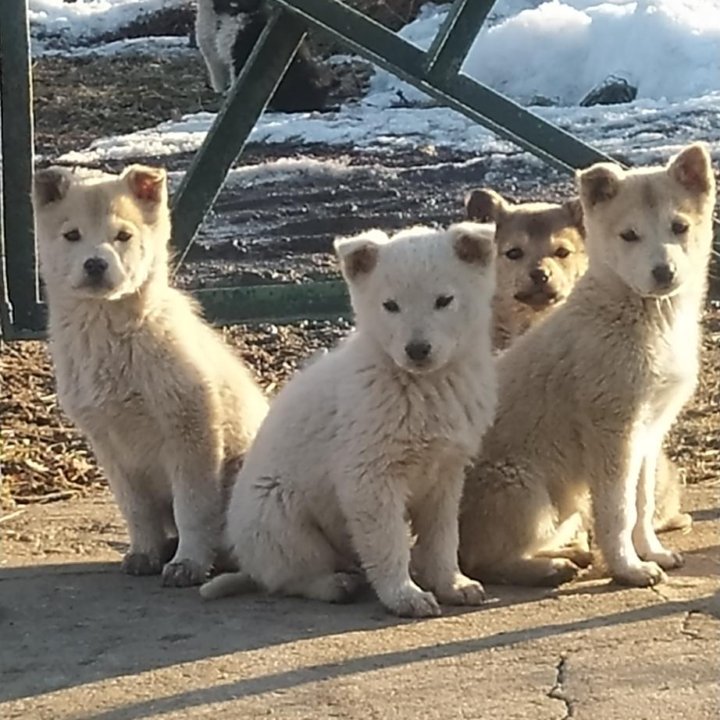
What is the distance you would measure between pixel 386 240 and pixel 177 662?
4.39 feet

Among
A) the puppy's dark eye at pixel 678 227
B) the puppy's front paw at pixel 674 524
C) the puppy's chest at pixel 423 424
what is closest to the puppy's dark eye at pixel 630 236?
the puppy's dark eye at pixel 678 227

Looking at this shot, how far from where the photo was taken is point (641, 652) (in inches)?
166

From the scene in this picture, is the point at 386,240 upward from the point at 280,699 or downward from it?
upward

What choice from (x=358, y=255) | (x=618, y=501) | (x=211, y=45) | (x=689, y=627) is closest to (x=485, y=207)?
(x=358, y=255)

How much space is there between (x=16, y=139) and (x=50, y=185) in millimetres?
646

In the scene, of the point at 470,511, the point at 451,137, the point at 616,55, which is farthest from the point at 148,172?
Result: the point at 616,55

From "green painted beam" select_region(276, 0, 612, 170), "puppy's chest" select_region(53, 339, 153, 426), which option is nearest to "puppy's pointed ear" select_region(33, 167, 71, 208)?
"puppy's chest" select_region(53, 339, 153, 426)

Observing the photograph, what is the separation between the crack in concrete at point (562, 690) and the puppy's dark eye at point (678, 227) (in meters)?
1.40

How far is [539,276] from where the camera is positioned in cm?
585

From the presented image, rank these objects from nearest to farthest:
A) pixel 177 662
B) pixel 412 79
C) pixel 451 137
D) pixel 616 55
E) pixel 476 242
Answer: pixel 177 662 < pixel 476 242 < pixel 412 79 < pixel 451 137 < pixel 616 55

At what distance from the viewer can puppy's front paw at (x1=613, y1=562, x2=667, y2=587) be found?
491cm

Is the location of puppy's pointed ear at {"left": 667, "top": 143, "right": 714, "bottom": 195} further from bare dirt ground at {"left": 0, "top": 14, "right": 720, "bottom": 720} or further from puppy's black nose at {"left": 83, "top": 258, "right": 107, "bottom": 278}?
puppy's black nose at {"left": 83, "top": 258, "right": 107, "bottom": 278}

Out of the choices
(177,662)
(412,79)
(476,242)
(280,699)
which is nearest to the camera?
(280,699)

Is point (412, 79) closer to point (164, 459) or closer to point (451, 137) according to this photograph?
point (164, 459)
